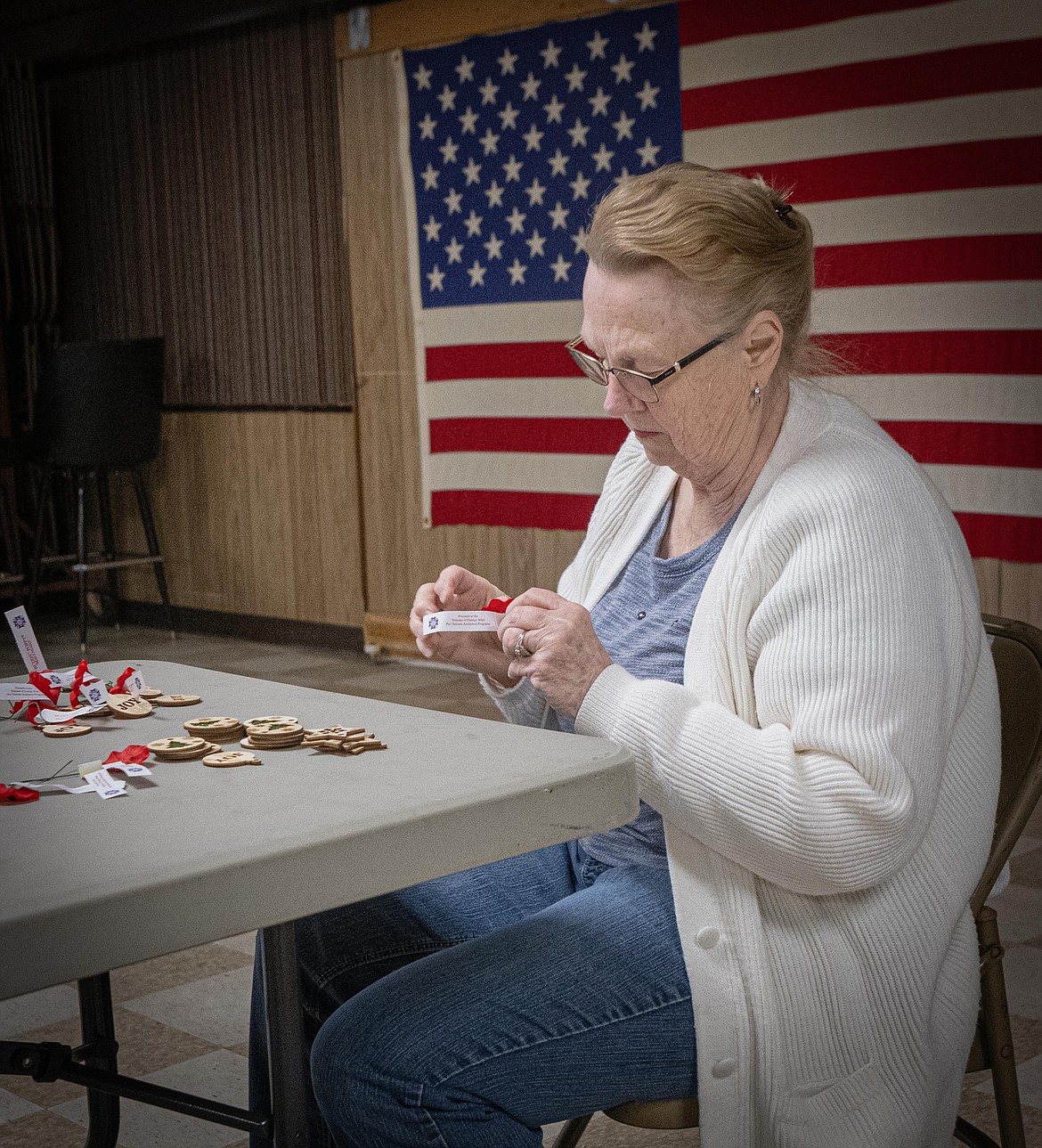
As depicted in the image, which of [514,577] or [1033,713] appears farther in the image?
[514,577]

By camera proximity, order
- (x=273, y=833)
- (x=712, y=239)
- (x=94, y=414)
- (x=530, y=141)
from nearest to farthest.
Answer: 1. (x=273, y=833)
2. (x=712, y=239)
3. (x=530, y=141)
4. (x=94, y=414)

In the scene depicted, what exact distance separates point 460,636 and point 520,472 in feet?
12.1

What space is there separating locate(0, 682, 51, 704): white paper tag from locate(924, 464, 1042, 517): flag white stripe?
115 inches

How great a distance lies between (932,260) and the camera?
13.5 ft

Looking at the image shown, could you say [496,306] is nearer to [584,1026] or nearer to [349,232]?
[349,232]

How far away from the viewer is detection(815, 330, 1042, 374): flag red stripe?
399cm

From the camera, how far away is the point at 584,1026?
4.09ft

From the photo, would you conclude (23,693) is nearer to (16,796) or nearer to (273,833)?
(16,796)

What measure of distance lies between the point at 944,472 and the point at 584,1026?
3.21 meters

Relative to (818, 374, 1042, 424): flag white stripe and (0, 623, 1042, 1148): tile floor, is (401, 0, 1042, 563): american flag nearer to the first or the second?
(818, 374, 1042, 424): flag white stripe

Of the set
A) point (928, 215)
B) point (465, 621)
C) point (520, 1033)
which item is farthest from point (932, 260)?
point (520, 1033)

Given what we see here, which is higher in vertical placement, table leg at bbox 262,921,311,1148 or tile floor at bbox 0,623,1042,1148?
table leg at bbox 262,921,311,1148

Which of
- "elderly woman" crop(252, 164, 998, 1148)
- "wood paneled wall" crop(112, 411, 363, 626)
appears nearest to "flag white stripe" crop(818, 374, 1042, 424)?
"wood paneled wall" crop(112, 411, 363, 626)

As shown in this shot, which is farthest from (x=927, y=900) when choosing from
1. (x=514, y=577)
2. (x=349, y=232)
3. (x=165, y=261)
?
(x=165, y=261)
